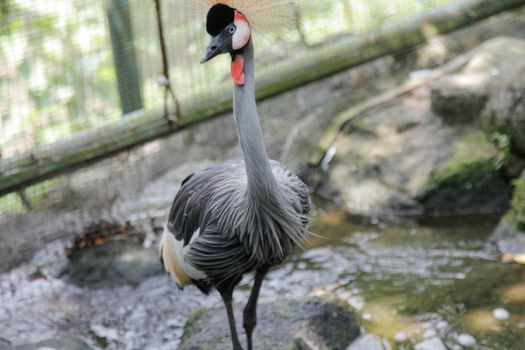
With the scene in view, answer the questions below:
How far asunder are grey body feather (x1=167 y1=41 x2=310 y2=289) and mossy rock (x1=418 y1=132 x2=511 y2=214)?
1926mm

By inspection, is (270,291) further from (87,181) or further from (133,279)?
(87,181)

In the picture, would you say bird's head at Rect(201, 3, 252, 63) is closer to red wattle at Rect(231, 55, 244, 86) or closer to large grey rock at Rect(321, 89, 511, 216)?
red wattle at Rect(231, 55, 244, 86)

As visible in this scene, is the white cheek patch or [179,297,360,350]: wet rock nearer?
the white cheek patch

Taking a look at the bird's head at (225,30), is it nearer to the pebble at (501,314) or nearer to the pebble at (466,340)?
the pebble at (466,340)

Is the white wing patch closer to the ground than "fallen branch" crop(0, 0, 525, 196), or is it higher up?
closer to the ground

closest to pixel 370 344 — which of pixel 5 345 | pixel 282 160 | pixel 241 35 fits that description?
pixel 241 35

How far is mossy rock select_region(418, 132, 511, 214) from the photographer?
502 centimetres

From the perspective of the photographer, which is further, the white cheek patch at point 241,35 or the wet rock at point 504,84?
the wet rock at point 504,84

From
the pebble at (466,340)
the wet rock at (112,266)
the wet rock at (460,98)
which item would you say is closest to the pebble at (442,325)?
the pebble at (466,340)

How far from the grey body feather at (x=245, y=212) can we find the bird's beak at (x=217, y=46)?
10cm

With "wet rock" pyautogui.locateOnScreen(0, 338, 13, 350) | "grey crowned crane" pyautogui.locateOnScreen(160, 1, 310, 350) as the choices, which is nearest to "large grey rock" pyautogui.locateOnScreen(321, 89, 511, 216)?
"grey crowned crane" pyautogui.locateOnScreen(160, 1, 310, 350)

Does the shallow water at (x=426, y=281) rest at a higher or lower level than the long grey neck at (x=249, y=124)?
lower

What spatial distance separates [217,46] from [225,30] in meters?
0.08

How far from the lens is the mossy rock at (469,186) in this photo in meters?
5.02
